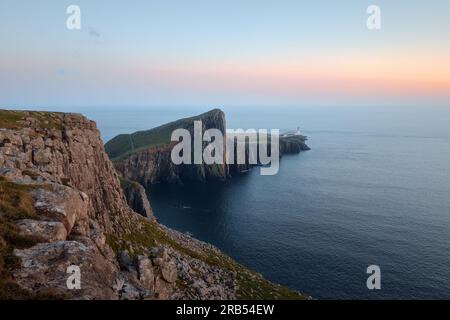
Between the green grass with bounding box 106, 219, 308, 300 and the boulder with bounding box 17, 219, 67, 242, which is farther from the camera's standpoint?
the green grass with bounding box 106, 219, 308, 300

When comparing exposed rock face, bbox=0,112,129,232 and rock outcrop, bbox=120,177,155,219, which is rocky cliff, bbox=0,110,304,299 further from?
rock outcrop, bbox=120,177,155,219

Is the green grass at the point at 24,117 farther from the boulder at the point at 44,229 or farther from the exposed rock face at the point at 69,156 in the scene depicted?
the boulder at the point at 44,229

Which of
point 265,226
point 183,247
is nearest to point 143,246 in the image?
point 183,247

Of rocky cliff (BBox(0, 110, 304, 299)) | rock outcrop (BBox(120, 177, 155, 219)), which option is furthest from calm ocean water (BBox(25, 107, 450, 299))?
rocky cliff (BBox(0, 110, 304, 299))

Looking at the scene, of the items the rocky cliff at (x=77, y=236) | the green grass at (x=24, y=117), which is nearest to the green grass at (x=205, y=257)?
A: the rocky cliff at (x=77, y=236)

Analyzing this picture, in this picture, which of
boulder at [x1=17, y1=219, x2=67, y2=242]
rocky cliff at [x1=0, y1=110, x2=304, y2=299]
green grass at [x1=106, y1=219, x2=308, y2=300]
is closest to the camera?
rocky cliff at [x1=0, y1=110, x2=304, y2=299]
